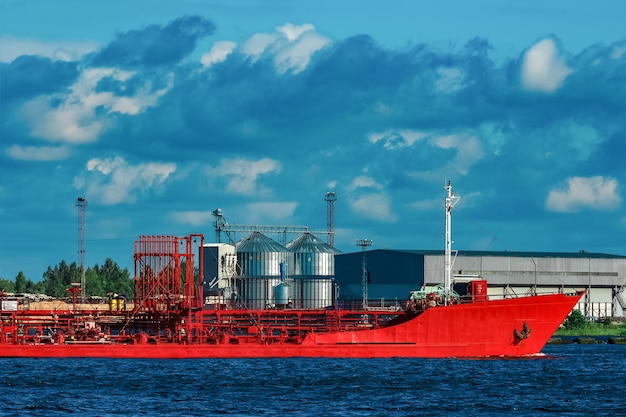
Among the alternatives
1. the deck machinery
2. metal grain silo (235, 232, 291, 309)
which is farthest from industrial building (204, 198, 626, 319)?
the deck machinery

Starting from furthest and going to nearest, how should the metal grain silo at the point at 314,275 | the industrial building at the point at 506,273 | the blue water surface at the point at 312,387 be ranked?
the metal grain silo at the point at 314,275
the industrial building at the point at 506,273
the blue water surface at the point at 312,387

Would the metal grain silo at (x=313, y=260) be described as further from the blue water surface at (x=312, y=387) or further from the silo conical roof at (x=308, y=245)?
the blue water surface at (x=312, y=387)

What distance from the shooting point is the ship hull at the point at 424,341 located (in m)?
75.1

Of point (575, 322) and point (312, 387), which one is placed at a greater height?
point (575, 322)

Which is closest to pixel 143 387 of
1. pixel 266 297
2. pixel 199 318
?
pixel 199 318

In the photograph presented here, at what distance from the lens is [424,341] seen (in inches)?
2977

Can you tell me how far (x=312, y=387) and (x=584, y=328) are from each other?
77.9 metres

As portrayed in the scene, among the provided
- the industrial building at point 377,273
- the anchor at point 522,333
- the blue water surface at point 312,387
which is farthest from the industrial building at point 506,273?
Result: the anchor at point 522,333

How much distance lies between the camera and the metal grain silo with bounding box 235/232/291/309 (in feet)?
442

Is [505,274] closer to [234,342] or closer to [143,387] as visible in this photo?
[234,342]

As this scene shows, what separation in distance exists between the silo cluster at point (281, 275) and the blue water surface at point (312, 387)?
52439 mm

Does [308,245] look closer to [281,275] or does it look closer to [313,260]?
[313,260]

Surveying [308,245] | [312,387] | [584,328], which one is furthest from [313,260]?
[312,387]

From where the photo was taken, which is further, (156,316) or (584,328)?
(584,328)
